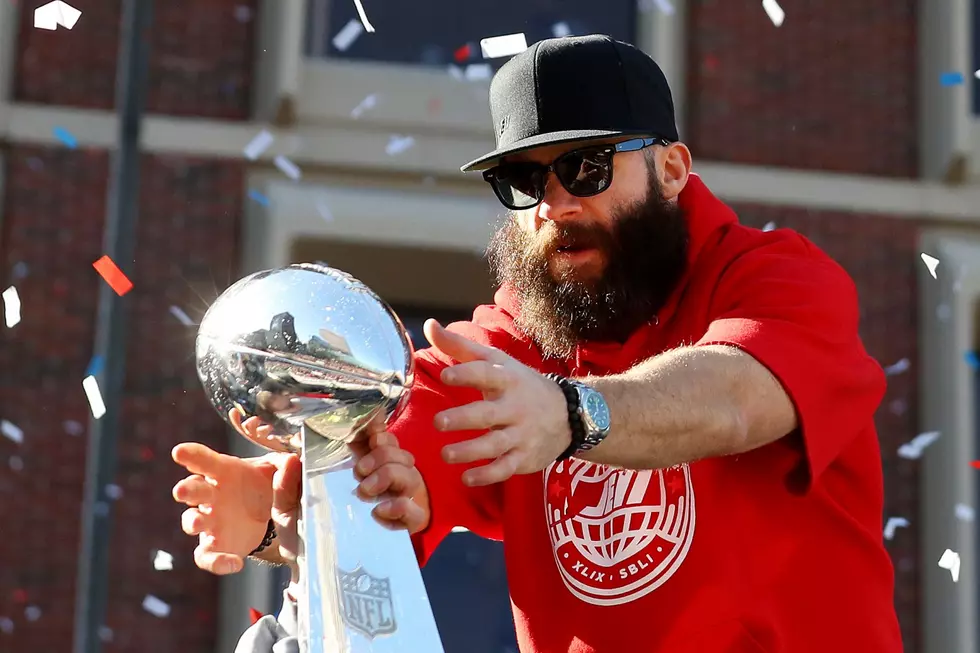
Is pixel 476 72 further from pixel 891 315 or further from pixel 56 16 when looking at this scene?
pixel 891 315

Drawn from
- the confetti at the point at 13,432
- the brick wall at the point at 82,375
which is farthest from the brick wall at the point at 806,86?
the confetti at the point at 13,432

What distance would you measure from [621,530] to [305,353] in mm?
863

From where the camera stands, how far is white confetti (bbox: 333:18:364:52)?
581cm

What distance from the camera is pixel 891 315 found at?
5793 mm

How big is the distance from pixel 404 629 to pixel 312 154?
4298mm

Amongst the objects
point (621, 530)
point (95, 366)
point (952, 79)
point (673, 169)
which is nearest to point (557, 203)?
point (673, 169)

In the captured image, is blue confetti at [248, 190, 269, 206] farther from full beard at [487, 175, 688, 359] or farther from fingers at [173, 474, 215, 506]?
fingers at [173, 474, 215, 506]

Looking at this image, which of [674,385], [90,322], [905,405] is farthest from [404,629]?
[905,405]

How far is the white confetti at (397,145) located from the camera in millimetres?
5578

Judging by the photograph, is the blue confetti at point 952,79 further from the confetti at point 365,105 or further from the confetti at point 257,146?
the confetti at point 257,146

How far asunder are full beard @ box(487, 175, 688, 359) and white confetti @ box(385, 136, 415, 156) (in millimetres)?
3282

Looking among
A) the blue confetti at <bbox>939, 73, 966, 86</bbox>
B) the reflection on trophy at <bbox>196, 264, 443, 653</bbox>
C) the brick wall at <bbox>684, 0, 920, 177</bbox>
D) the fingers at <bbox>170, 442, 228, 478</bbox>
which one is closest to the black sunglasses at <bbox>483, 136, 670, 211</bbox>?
the fingers at <bbox>170, 442, 228, 478</bbox>

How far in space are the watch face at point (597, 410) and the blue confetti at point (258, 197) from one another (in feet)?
13.1

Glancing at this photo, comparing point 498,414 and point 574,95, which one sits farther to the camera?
point 574,95
